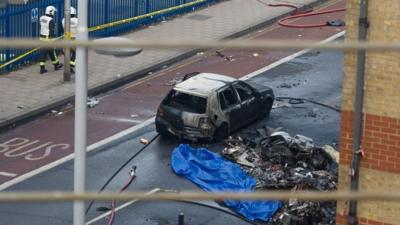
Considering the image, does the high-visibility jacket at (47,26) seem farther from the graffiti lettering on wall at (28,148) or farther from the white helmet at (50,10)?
the graffiti lettering on wall at (28,148)


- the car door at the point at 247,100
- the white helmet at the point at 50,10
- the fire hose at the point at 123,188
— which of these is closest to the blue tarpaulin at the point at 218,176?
the fire hose at the point at 123,188

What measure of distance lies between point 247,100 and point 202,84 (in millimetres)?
1500

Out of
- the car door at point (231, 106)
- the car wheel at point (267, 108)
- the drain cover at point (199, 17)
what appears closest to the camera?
the car door at point (231, 106)

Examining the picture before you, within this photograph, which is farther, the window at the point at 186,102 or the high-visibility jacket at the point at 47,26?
the high-visibility jacket at the point at 47,26

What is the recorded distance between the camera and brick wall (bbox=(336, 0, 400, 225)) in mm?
11211

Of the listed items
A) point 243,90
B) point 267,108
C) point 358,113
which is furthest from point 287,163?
point 358,113

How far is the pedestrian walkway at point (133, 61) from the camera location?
24172 mm

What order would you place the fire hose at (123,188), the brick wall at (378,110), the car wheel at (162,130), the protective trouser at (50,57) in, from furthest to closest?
the protective trouser at (50,57) < the car wheel at (162,130) < the fire hose at (123,188) < the brick wall at (378,110)

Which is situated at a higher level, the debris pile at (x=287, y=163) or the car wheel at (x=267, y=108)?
the car wheel at (x=267, y=108)

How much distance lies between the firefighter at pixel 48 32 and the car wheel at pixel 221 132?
22.4 ft

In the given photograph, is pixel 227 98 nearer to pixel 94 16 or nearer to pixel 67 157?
pixel 67 157

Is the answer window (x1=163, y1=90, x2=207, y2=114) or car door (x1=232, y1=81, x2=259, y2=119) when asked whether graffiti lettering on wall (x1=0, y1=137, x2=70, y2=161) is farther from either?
car door (x1=232, y1=81, x2=259, y2=119)

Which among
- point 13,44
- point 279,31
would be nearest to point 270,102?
point 279,31

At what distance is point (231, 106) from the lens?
22375 mm
